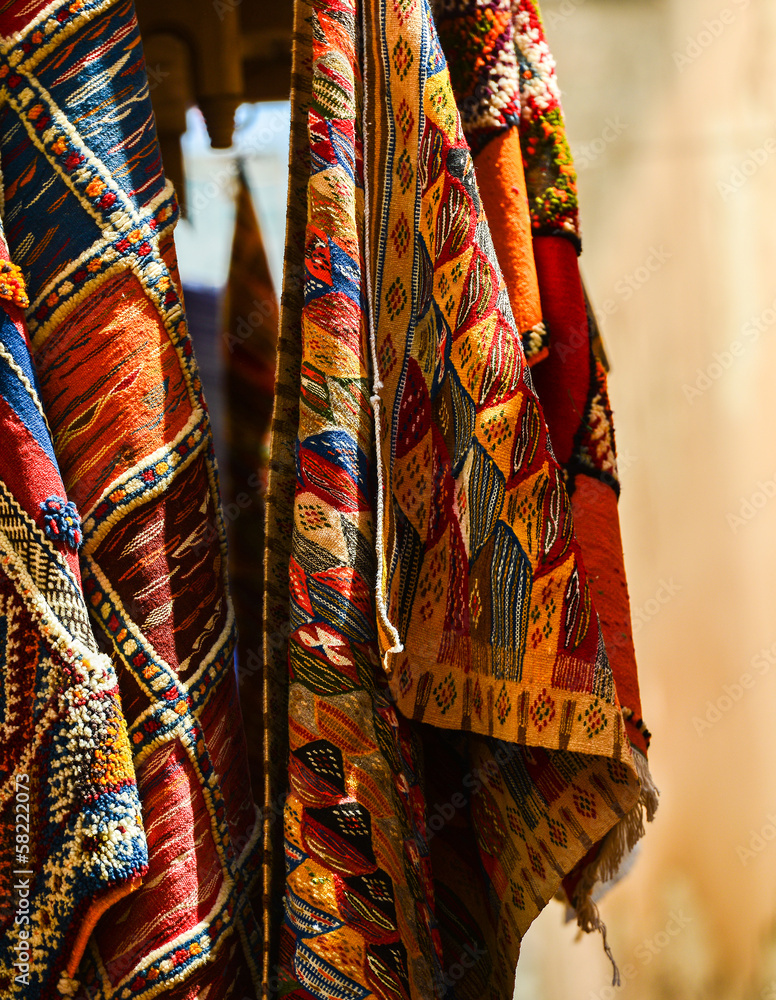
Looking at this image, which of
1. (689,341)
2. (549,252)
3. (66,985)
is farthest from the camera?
(689,341)

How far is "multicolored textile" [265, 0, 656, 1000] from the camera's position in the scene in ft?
1.28

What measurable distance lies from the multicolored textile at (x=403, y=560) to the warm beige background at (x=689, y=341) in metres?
0.38

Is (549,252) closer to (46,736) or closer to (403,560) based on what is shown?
(403,560)

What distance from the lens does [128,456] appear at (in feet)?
1.30

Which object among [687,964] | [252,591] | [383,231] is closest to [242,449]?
[252,591]

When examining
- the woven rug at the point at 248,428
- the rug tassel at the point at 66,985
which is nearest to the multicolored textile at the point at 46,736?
the rug tassel at the point at 66,985

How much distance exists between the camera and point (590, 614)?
1.33 feet

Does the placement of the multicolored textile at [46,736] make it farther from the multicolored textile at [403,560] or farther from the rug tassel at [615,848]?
the rug tassel at [615,848]

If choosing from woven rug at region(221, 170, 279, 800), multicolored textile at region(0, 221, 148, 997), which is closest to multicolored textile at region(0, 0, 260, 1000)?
multicolored textile at region(0, 221, 148, 997)

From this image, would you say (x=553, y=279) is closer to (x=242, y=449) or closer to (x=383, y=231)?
(x=383, y=231)

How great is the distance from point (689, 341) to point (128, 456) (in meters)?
0.60

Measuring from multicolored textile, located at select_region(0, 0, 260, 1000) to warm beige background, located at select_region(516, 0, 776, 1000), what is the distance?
504mm

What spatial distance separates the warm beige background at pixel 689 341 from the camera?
2.53 ft

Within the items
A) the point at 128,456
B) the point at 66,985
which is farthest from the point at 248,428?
the point at 66,985
